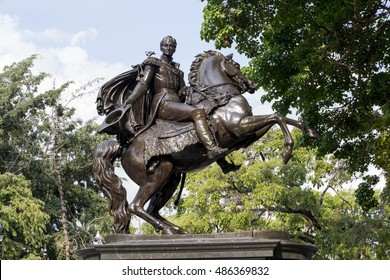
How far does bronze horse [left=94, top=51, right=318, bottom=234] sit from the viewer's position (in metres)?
8.84

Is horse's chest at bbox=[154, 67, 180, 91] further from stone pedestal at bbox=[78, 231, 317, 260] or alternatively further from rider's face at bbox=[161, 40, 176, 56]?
stone pedestal at bbox=[78, 231, 317, 260]

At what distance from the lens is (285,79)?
582 inches

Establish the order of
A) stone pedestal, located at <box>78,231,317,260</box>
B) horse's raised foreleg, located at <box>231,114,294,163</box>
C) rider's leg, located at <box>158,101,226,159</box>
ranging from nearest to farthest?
stone pedestal, located at <box>78,231,317,260</box>
horse's raised foreleg, located at <box>231,114,294,163</box>
rider's leg, located at <box>158,101,226,159</box>

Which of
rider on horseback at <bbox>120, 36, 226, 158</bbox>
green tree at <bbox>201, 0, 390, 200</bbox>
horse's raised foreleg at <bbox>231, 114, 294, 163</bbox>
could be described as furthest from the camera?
green tree at <bbox>201, 0, 390, 200</bbox>

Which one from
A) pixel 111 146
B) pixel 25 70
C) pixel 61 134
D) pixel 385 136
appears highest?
pixel 25 70

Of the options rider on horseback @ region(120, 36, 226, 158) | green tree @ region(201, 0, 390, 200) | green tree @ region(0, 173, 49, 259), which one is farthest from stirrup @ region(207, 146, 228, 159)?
green tree @ region(0, 173, 49, 259)

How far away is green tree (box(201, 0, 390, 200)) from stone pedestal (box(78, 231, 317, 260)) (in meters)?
5.97

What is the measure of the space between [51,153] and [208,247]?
20.4 m

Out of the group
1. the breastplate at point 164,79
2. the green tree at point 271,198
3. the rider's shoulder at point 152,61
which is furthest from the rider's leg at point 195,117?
the green tree at point 271,198

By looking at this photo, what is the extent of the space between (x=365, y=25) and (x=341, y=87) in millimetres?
1496

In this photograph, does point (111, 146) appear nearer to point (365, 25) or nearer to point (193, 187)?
point (365, 25)

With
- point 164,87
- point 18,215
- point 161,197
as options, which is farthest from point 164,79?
point 18,215

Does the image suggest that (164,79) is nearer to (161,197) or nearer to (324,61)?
(161,197)

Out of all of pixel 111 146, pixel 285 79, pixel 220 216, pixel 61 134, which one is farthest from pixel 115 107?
pixel 61 134
